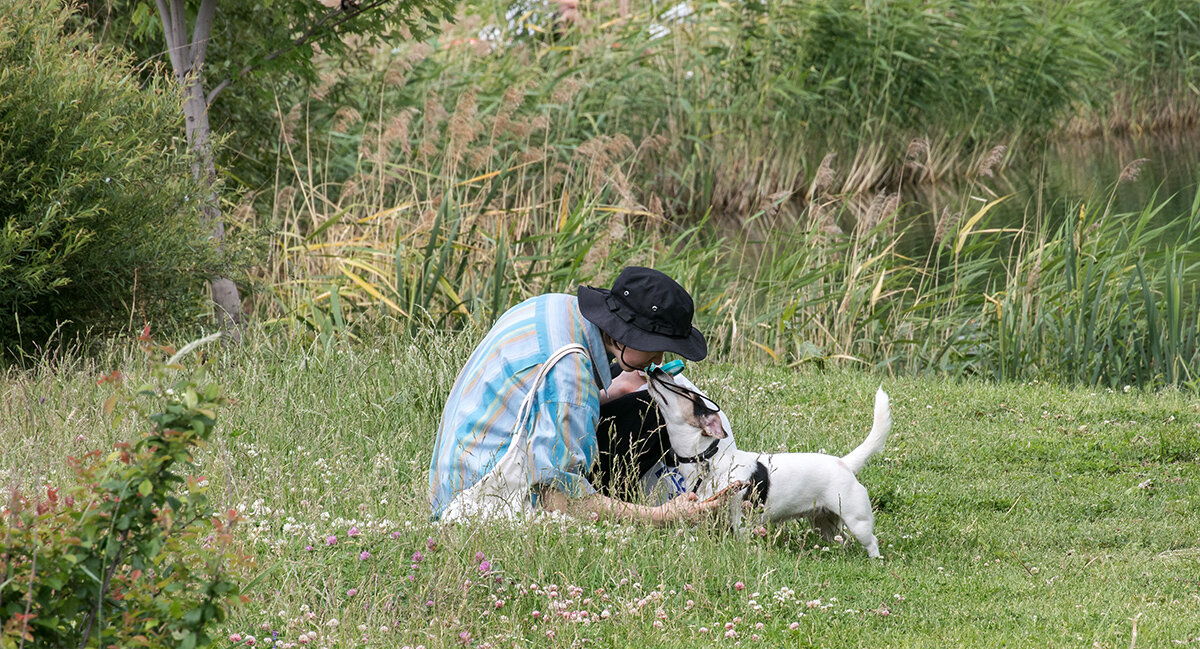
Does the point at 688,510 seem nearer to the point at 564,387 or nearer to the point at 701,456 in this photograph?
the point at 701,456

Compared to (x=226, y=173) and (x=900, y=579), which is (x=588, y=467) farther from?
(x=226, y=173)

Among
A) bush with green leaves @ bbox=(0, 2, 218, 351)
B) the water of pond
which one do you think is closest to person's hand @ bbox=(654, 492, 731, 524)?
bush with green leaves @ bbox=(0, 2, 218, 351)

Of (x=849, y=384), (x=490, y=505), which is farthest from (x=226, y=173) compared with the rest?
(x=490, y=505)

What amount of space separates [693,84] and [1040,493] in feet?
27.4

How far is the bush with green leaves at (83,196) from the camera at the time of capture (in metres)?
5.90

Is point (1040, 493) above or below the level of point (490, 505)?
below

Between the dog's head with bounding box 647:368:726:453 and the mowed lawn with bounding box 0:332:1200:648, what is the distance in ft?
1.20

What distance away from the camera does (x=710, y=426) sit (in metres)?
4.22

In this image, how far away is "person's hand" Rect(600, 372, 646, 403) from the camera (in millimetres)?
4332

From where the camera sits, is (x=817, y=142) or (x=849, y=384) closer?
(x=849, y=384)

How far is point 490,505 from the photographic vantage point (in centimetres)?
396

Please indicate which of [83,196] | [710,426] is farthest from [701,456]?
[83,196]

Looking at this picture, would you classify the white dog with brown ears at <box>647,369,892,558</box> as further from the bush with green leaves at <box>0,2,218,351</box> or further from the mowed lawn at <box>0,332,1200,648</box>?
the bush with green leaves at <box>0,2,218,351</box>

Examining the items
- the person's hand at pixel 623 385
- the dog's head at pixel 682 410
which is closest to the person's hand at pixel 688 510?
the dog's head at pixel 682 410
